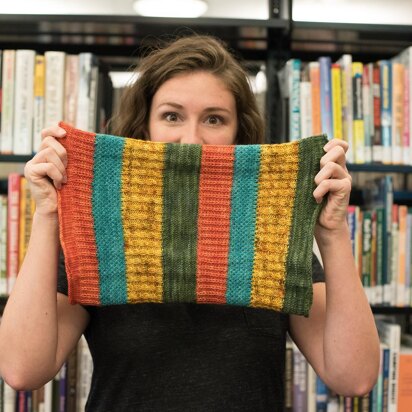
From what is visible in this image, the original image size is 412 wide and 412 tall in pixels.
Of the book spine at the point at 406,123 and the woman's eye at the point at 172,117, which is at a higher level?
the book spine at the point at 406,123

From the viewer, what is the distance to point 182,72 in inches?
39.4

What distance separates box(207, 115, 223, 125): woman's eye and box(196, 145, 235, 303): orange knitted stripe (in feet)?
0.54

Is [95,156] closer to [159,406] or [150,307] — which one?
[150,307]

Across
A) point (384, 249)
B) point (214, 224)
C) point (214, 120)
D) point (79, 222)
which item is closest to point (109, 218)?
point (79, 222)

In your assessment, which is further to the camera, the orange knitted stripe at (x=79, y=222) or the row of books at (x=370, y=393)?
the row of books at (x=370, y=393)

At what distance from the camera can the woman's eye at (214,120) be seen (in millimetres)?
985

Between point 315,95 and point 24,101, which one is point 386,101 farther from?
point 24,101

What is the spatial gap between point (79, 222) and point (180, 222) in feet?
0.51

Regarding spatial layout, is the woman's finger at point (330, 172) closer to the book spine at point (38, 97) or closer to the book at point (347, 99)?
the book at point (347, 99)

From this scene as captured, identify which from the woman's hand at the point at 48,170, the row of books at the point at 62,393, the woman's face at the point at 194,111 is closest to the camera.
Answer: the woman's hand at the point at 48,170

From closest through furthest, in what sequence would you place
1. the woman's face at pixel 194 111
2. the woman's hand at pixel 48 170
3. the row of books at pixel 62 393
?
1. the woman's hand at pixel 48 170
2. the woman's face at pixel 194 111
3. the row of books at pixel 62 393

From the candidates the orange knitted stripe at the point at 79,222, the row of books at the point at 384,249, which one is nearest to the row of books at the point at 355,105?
the row of books at the point at 384,249

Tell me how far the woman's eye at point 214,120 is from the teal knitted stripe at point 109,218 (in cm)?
22

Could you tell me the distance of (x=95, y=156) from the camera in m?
0.82
